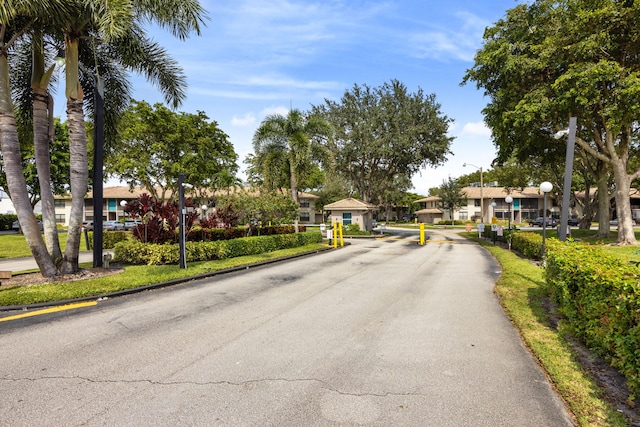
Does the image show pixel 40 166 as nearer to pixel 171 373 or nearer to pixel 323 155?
pixel 171 373

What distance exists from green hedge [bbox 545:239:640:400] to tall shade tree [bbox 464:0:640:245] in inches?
523

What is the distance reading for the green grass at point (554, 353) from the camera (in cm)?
339

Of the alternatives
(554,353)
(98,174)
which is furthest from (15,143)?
(554,353)

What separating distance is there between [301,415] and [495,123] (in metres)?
22.7

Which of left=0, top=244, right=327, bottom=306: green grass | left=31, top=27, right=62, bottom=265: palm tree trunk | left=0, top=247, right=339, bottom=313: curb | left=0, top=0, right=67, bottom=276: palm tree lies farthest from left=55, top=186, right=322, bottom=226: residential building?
left=0, top=0, right=67, bottom=276: palm tree

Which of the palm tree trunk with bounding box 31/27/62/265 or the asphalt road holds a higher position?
the palm tree trunk with bounding box 31/27/62/265

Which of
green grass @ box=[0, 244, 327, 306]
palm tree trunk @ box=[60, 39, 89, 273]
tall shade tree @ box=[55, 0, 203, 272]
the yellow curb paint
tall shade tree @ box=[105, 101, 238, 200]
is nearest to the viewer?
the yellow curb paint

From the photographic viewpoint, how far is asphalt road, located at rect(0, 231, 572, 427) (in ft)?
11.3

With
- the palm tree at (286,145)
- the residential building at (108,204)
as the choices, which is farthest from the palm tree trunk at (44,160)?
the residential building at (108,204)

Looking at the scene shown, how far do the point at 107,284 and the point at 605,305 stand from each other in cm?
1054

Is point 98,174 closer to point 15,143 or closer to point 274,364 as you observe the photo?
point 15,143

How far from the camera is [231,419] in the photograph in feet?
11.0

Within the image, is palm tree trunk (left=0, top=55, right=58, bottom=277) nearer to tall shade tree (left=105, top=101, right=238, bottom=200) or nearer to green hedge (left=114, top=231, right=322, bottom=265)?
green hedge (left=114, top=231, right=322, bottom=265)

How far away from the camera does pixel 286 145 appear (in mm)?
22688
